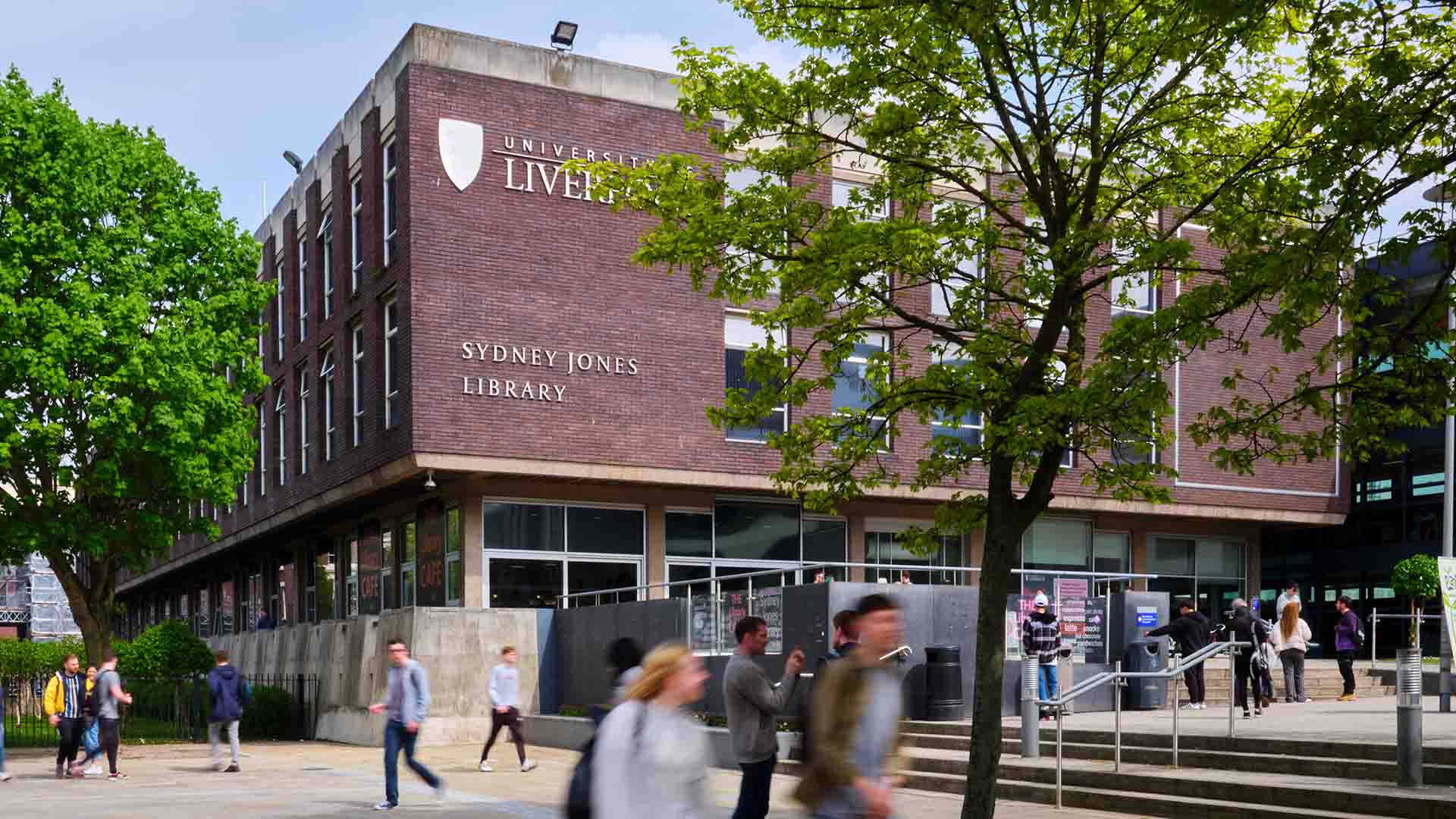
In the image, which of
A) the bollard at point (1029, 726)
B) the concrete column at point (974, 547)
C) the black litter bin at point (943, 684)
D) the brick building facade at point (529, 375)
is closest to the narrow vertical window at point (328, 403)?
the brick building facade at point (529, 375)

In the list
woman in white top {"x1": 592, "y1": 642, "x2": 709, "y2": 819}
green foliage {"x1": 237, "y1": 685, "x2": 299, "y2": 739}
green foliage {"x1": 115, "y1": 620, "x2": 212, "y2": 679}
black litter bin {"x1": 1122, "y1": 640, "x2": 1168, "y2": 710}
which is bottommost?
green foliage {"x1": 237, "y1": 685, "x2": 299, "y2": 739}

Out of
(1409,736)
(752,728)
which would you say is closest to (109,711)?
(752,728)

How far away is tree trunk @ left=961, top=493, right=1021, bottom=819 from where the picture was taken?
13.7 meters

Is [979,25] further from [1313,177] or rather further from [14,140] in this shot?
[14,140]

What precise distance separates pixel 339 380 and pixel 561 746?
37.5ft

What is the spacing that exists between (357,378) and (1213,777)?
22365 mm

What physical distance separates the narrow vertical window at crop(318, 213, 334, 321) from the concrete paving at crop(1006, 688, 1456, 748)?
1971 centimetres

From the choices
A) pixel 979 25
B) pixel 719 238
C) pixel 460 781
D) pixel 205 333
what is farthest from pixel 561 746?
pixel 979 25

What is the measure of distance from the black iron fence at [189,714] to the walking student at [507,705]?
11.3m

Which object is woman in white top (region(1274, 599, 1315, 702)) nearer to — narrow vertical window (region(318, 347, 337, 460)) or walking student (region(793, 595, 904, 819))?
walking student (region(793, 595, 904, 819))

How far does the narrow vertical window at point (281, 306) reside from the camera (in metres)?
41.6

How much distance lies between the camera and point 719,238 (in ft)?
51.2

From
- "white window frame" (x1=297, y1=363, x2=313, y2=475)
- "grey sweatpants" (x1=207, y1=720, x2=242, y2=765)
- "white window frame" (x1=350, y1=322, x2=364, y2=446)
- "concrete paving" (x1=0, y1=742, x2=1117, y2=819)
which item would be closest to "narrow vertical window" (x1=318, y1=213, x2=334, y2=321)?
"white window frame" (x1=350, y1=322, x2=364, y2=446)

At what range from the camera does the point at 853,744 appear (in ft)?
22.4
